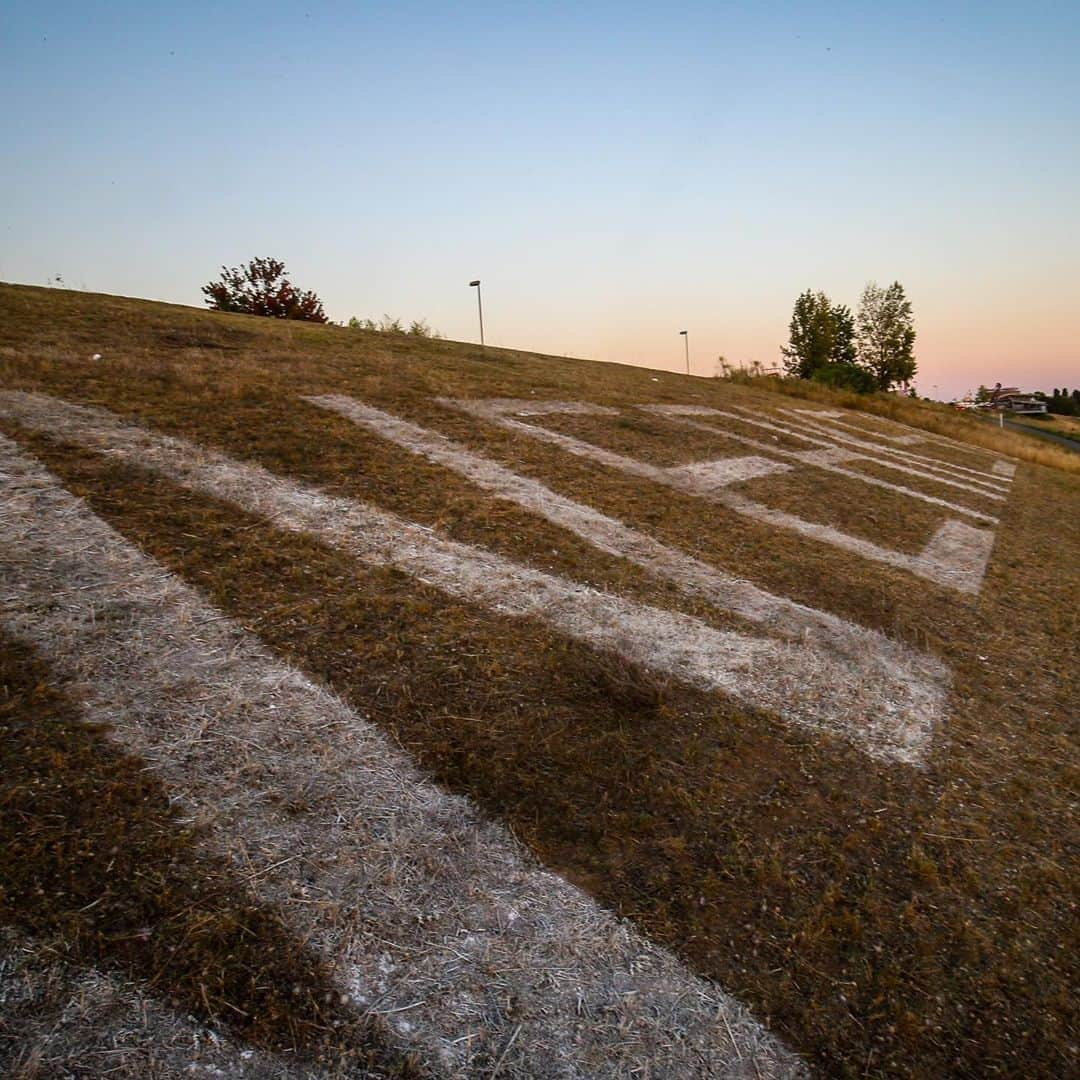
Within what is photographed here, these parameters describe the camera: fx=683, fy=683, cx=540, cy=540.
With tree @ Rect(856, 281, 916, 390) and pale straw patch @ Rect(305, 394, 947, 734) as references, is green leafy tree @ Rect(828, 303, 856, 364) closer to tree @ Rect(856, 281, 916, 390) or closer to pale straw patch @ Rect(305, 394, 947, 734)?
tree @ Rect(856, 281, 916, 390)

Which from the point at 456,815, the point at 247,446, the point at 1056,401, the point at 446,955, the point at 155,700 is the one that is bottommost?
the point at 446,955

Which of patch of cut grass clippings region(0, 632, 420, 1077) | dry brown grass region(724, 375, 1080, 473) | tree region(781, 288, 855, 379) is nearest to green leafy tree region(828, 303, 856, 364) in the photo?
tree region(781, 288, 855, 379)

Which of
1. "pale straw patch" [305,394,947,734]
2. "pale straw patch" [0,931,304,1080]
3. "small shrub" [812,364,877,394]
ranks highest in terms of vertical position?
"small shrub" [812,364,877,394]

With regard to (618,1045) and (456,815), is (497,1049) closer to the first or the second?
(618,1045)

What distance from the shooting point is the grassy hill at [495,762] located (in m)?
2.19

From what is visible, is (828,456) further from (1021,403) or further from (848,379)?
(1021,403)

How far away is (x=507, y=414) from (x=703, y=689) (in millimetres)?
6553

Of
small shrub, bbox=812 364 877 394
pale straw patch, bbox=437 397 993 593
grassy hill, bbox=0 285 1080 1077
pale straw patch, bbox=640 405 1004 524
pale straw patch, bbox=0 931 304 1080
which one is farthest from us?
small shrub, bbox=812 364 877 394

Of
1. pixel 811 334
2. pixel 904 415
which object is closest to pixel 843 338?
pixel 811 334

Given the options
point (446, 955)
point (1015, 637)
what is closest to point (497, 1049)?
point (446, 955)

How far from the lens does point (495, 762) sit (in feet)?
10.4

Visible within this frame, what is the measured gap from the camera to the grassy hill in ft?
7.20

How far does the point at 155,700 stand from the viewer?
311 cm

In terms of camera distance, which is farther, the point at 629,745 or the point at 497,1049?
the point at 629,745
